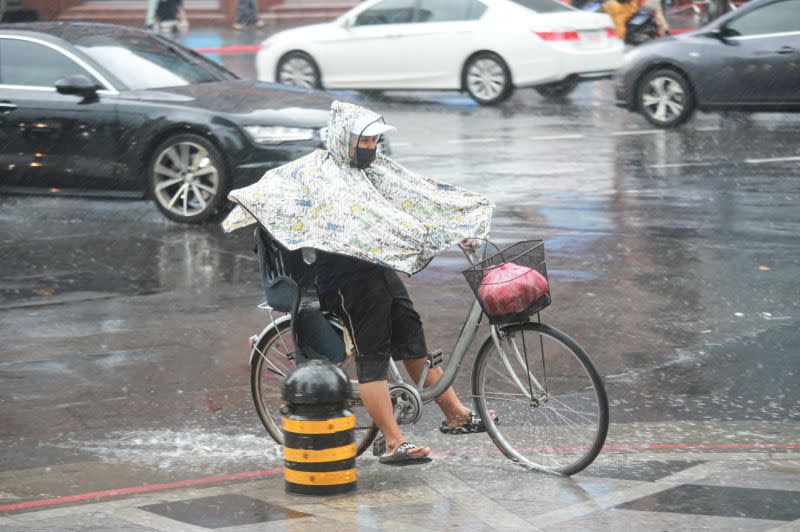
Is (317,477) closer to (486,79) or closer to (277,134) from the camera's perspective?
(277,134)

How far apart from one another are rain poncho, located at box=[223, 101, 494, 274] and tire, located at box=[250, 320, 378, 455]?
54 centimetres

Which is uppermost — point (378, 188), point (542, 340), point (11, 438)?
point (378, 188)

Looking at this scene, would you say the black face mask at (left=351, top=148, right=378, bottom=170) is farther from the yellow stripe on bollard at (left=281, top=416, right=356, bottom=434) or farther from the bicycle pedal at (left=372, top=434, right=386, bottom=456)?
the bicycle pedal at (left=372, top=434, right=386, bottom=456)

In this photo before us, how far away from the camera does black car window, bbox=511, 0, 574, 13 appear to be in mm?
19078

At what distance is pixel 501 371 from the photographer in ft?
19.7

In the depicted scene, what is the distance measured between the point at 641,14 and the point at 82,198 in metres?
15.4

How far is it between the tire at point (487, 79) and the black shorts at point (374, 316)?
42.9 feet

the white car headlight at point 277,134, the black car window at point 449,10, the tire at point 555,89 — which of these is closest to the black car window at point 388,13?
the black car window at point 449,10

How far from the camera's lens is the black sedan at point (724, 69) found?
15.7 meters

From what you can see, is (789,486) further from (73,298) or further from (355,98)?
(355,98)

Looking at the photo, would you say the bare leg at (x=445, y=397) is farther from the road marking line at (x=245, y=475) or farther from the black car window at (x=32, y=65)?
the black car window at (x=32, y=65)

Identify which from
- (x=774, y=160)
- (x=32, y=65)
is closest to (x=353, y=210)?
(x=32, y=65)

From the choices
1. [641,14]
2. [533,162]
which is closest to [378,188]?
[533,162]

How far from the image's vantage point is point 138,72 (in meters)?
12.6
